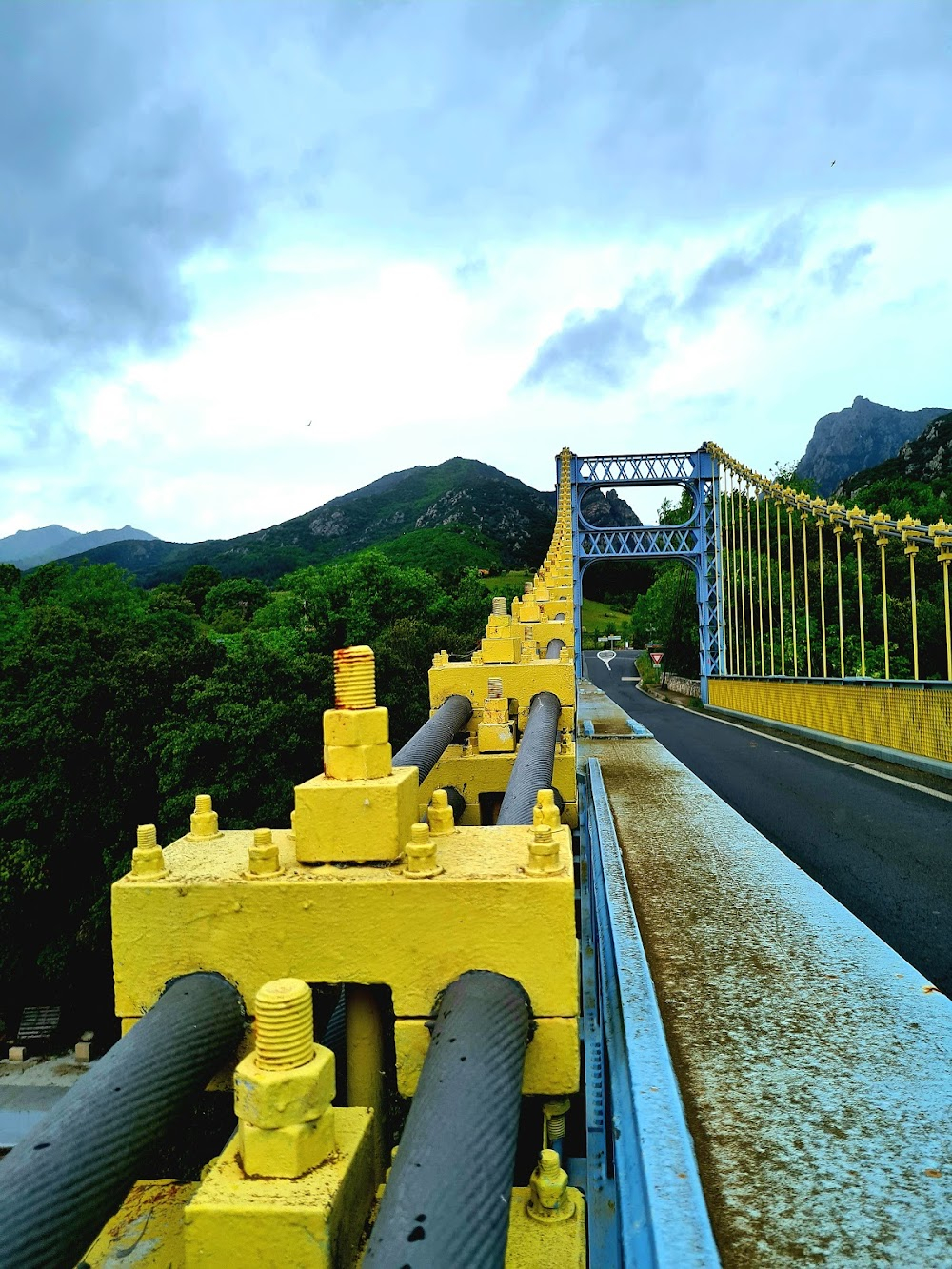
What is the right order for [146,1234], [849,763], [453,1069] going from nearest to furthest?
[453,1069], [146,1234], [849,763]

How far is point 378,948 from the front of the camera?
2059mm

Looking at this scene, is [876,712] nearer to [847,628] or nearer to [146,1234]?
[146,1234]

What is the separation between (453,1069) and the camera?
61.9 inches

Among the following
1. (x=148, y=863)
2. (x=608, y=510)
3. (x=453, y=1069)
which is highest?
(x=608, y=510)

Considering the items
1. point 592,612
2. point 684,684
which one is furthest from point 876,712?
point 592,612

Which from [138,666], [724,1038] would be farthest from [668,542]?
[724,1038]

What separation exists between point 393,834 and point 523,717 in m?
3.79

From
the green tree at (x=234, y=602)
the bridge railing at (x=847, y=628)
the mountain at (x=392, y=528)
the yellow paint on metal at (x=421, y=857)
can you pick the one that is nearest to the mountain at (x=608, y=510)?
the mountain at (x=392, y=528)

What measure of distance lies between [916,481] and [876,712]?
6437cm

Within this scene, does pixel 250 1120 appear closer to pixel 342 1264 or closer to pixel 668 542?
pixel 342 1264

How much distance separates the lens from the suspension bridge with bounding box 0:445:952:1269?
1407 millimetres

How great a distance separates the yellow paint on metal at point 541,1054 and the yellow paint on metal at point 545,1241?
0.80 feet

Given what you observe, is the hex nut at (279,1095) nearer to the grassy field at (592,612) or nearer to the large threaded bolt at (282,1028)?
the large threaded bolt at (282,1028)

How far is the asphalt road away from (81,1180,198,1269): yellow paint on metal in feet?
12.1
